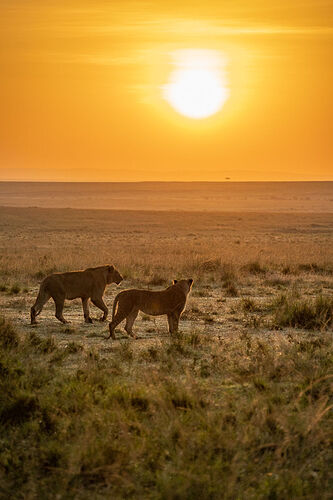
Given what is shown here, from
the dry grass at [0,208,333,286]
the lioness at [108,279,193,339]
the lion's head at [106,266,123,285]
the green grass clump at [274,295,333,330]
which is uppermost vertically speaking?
the lion's head at [106,266,123,285]

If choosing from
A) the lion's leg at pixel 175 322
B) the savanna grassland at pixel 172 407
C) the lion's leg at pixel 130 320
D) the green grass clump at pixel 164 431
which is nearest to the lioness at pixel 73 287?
the savanna grassland at pixel 172 407

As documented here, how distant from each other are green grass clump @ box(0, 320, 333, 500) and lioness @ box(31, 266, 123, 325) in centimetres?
452

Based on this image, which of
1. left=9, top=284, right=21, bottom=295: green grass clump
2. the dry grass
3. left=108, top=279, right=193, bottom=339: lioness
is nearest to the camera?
left=108, top=279, right=193, bottom=339: lioness

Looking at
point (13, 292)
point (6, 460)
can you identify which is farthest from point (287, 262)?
point (6, 460)

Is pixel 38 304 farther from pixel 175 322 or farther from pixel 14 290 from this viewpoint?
pixel 14 290

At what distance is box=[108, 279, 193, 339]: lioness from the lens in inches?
527

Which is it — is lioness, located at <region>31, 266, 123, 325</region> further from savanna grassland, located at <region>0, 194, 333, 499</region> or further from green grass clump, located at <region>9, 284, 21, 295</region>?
green grass clump, located at <region>9, 284, 21, 295</region>

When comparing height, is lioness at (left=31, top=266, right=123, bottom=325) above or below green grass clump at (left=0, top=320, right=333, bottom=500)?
above

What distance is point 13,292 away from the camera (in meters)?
20.3

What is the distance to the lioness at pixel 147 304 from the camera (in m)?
13.4

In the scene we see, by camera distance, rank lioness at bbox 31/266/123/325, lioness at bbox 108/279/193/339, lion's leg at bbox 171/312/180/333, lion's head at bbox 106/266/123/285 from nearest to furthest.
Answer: lioness at bbox 108/279/193/339 < lion's leg at bbox 171/312/180/333 < lioness at bbox 31/266/123/325 < lion's head at bbox 106/266/123/285

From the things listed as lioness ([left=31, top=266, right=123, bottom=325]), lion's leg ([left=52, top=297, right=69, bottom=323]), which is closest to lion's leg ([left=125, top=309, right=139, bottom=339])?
lioness ([left=31, top=266, right=123, bottom=325])

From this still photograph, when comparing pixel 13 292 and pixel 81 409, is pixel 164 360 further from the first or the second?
→ pixel 13 292

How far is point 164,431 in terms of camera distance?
739 cm
